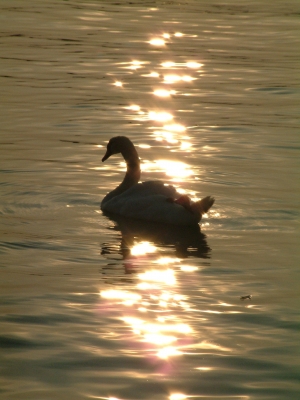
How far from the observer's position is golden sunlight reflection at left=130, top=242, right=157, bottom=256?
11.0 metres

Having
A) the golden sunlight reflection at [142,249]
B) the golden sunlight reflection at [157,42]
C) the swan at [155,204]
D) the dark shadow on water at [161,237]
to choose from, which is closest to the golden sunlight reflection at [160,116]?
the swan at [155,204]

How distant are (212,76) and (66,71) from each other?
3662 mm

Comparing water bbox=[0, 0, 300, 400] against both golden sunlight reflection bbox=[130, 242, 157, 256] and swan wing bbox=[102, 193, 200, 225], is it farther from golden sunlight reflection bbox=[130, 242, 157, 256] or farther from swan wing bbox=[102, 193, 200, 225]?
swan wing bbox=[102, 193, 200, 225]

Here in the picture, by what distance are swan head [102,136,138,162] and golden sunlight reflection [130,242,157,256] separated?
270 centimetres

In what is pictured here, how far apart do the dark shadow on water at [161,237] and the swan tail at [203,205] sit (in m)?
0.29

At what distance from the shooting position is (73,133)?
1762 centimetres

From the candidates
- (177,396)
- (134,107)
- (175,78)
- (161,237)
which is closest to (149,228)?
(161,237)

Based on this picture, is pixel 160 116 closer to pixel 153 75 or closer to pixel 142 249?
pixel 153 75

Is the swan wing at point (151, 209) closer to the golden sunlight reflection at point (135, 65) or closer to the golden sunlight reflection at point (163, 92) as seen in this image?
the golden sunlight reflection at point (163, 92)

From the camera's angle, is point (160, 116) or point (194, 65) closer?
point (160, 116)

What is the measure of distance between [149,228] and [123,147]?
2093 millimetres

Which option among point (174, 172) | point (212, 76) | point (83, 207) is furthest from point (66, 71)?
point (83, 207)

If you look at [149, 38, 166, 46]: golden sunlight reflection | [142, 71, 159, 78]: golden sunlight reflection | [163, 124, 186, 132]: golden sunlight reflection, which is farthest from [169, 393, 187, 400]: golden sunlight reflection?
[149, 38, 166, 46]: golden sunlight reflection

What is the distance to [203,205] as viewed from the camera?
1198 cm
